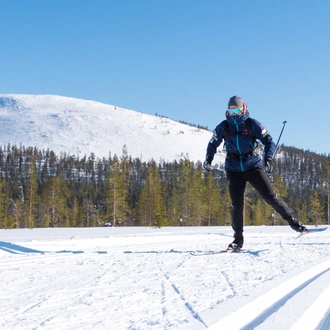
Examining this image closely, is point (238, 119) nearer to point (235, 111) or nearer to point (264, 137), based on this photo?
point (235, 111)

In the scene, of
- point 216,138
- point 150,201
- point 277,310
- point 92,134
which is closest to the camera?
point 277,310

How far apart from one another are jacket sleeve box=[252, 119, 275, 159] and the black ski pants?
0.88 ft

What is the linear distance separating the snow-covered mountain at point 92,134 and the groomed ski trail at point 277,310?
147826mm

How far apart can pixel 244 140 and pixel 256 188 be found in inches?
31.2

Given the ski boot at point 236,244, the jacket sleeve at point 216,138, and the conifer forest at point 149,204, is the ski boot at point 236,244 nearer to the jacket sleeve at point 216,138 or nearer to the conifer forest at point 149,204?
the jacket sleeve at point 216,138

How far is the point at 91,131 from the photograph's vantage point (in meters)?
176

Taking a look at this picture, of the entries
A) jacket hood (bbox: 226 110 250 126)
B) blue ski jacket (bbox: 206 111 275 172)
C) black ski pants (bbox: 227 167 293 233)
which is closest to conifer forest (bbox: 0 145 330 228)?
black ski pants (bbox: 227 167 293 233)

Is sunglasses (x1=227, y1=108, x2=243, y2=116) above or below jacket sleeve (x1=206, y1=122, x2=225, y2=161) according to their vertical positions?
above

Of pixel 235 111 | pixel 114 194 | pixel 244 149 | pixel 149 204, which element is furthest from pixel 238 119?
pixel 149 204

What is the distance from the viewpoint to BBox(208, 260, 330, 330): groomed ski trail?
2205 mm

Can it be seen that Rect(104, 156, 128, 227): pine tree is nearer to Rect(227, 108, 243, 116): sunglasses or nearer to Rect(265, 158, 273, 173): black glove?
Rect(265, 158, 273, 173): black glove

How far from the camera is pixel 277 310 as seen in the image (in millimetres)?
2473

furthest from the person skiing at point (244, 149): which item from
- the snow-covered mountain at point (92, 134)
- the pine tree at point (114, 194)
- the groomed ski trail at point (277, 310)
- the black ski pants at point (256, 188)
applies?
the snow-covered mountain at point (92, 134)

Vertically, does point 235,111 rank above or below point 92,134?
below
